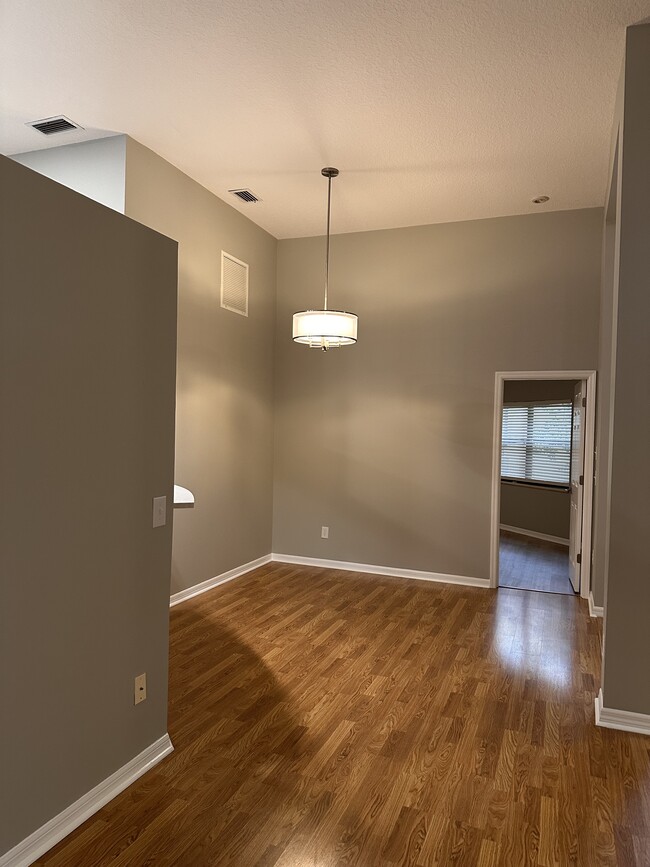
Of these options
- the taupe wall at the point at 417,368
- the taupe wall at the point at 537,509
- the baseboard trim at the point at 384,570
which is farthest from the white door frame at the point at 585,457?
the taupe wall at the point at 537,509

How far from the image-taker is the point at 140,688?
2570 mm

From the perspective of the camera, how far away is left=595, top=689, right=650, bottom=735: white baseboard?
309cm

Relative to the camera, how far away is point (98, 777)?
235 cm

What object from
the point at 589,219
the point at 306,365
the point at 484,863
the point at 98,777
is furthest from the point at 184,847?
the point at 589,219

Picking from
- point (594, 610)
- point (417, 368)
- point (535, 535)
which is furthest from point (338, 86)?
point (535, 535)

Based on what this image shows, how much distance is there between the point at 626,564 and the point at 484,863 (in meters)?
1.66

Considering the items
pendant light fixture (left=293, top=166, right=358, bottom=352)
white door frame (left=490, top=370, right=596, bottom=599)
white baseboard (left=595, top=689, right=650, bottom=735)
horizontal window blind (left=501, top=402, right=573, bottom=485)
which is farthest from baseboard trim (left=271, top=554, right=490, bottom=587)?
horizontal window blind (left=501, top=402, right=573, bottom=485)

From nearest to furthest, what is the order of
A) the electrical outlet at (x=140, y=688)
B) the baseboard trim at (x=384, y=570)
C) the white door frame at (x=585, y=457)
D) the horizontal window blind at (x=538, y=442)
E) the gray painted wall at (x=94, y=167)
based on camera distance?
the electrical outlet at (x=140, y=688)
the gray painted wall at (x=94, y=167)
the white door frame at (x=585, y=457)
the baseboard trim at (x=384, y=570)
the horizontal window blind at (x=538, y=442)

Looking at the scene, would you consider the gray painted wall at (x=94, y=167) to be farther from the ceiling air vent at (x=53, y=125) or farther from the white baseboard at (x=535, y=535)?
the white baseboard at (x=535, y=535)

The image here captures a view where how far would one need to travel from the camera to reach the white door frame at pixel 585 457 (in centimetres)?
557

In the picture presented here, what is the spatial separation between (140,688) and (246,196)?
4.33m

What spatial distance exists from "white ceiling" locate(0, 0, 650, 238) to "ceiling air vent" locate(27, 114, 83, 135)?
79mm

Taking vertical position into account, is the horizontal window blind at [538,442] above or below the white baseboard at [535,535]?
above

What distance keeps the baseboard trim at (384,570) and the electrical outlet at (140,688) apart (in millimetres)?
3999
